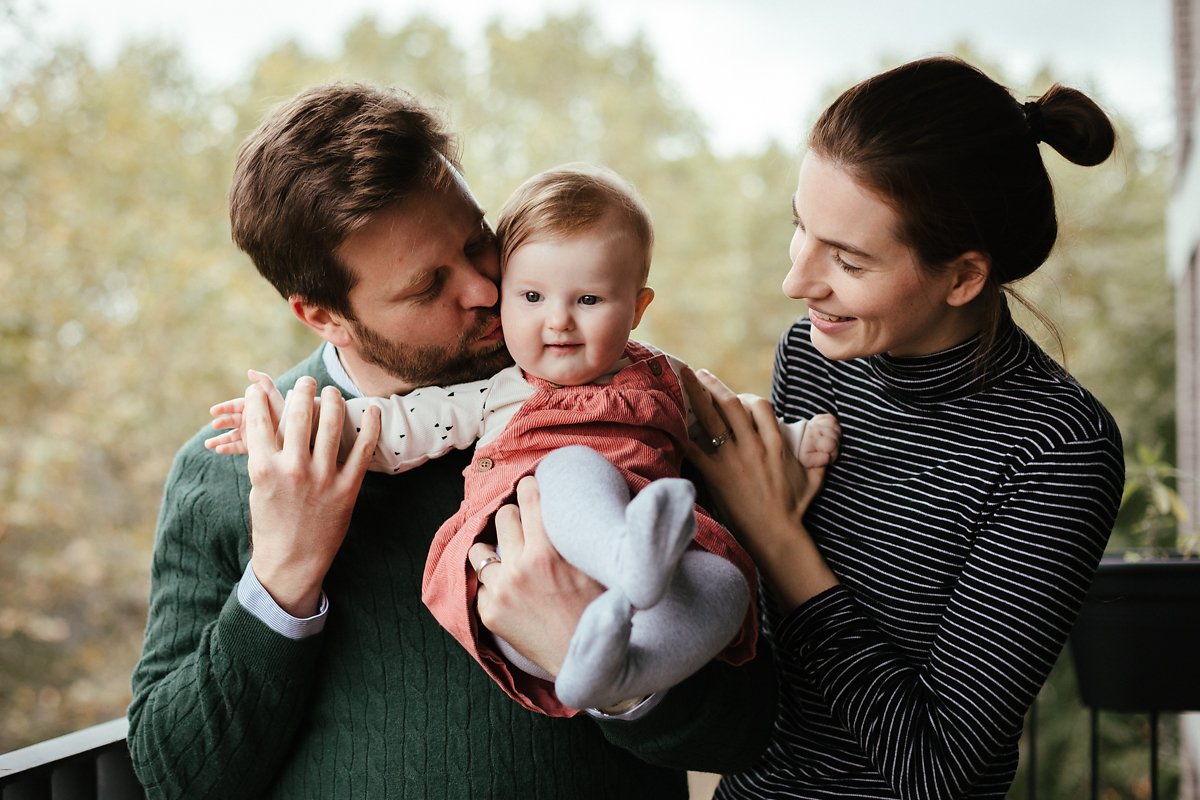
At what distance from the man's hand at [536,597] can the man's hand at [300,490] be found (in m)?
0.25

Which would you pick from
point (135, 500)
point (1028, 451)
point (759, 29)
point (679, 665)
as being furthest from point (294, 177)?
point (759, 29)

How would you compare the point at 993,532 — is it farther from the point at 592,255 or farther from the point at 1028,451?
the point at 592,255

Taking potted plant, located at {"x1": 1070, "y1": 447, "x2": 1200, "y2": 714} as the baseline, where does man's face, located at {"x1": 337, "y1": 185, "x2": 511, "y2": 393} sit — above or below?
above

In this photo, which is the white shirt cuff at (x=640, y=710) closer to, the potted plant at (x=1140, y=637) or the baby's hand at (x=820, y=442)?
the baby's hand at (x=820, y=442)

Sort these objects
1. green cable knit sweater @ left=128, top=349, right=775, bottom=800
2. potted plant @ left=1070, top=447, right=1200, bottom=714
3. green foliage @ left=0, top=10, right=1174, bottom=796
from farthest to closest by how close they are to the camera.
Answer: green foliage @ left=0, top=10, right=1174, bottom=796
potted plant @ left=1070, top=447, right=1200, bottom=714
green cable knit sweater @ left=128, top=349, right=775, bottom=800

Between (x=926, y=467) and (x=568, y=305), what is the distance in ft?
1.82

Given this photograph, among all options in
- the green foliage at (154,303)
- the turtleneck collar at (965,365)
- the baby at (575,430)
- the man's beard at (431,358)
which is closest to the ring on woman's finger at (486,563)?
the baby at (575,430)

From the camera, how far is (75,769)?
5.26ft

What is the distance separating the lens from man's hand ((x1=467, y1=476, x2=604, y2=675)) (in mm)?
1234

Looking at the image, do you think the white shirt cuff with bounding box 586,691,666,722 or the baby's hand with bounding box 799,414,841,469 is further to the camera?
the baby's hand with bounding box 799,414,841,469

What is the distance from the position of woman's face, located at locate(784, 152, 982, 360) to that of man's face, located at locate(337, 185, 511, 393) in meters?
0.45

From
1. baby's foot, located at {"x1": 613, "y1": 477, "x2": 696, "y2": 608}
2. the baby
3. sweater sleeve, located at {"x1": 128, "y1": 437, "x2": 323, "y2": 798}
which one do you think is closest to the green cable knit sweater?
sweater sleeve, located at {"x1": 128, "y1": 437, "x2": 323, "y2": 798}

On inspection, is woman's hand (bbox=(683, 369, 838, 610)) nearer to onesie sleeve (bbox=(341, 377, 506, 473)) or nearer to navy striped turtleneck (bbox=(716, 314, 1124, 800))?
navy striped turtleneck (bbox=(716, 314, 1124, 800))

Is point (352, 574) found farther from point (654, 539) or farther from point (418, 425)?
point (654, 539)
